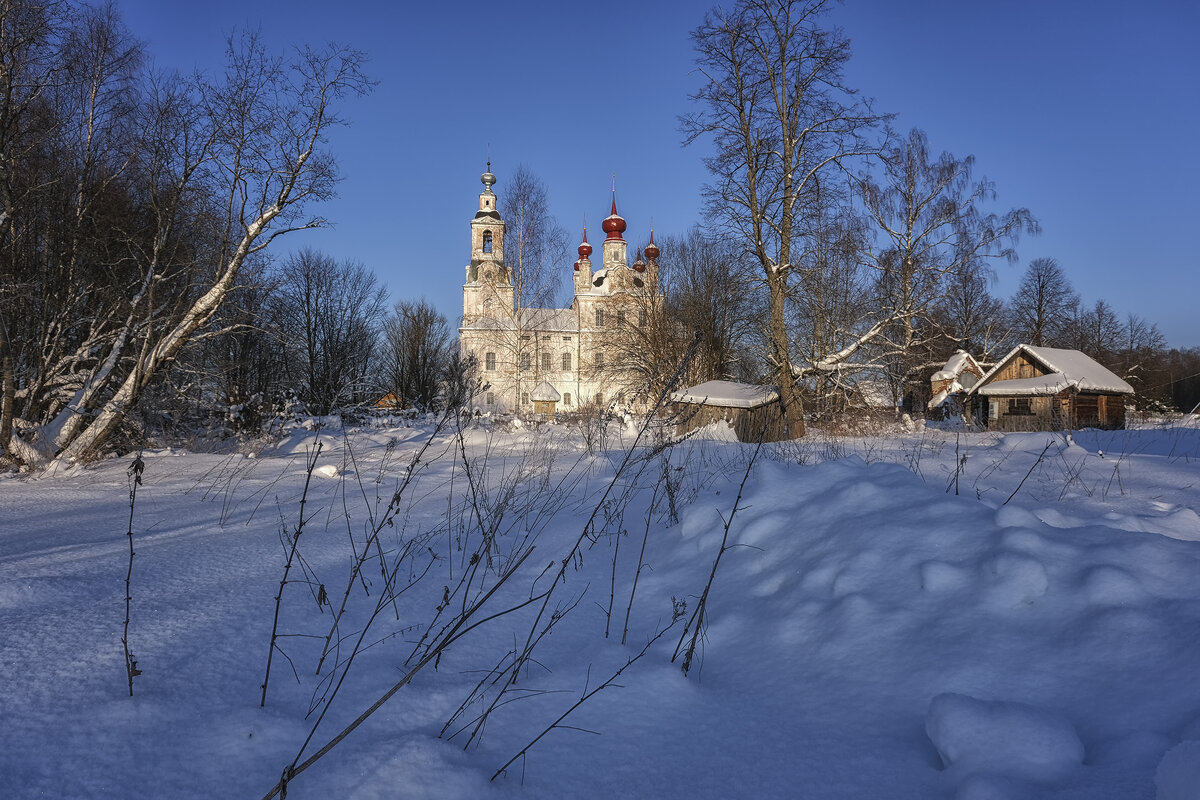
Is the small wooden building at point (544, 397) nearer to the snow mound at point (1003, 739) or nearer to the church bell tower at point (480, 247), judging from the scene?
the church bell tower at point (480, 247)

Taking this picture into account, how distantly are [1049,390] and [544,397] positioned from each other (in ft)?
58.8

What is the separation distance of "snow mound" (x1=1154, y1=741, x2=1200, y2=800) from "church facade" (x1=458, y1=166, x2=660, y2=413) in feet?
64.1

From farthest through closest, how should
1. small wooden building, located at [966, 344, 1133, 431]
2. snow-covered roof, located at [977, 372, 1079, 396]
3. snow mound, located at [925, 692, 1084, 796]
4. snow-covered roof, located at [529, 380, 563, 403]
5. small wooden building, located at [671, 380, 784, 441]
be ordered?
snow-covered roof, located at [529, 380, 563, 403] < small wooden building, located at [966, 344, 1133, 431] < snow-covered roof, located at [977, 372, 1079, 396] < small wooden building, located at [671, 380, 784, 441] < snow mound, located at [925, 692, 1084, 796]

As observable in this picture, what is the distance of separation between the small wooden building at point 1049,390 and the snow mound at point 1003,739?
2079 cm

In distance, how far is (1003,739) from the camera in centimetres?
111

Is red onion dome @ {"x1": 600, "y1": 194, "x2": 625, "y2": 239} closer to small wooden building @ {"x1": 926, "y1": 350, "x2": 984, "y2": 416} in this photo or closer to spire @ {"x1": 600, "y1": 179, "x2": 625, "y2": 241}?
spire @ {"x1": 600, "y1": 179, "x2": 625, "y2": 241}

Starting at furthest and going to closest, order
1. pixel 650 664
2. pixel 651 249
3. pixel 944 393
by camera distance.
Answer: pixel 651 249
pixel 944 393
pixel 650 664

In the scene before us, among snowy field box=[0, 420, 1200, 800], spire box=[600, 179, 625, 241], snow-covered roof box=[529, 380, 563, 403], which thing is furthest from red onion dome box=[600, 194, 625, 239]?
snowy field box=[0, 420, 1200, 800]

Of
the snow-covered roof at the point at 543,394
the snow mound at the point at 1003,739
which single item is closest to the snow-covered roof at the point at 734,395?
the snow mound at the point at 1003,739

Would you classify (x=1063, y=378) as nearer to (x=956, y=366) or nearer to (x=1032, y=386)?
→ (x=1032, y=386)

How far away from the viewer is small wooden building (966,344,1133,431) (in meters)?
19.7

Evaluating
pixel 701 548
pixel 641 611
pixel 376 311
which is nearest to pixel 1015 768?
pixel 641 611

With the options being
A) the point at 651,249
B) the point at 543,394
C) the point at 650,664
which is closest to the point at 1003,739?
the point at 650,664

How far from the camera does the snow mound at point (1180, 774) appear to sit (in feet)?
2.75
